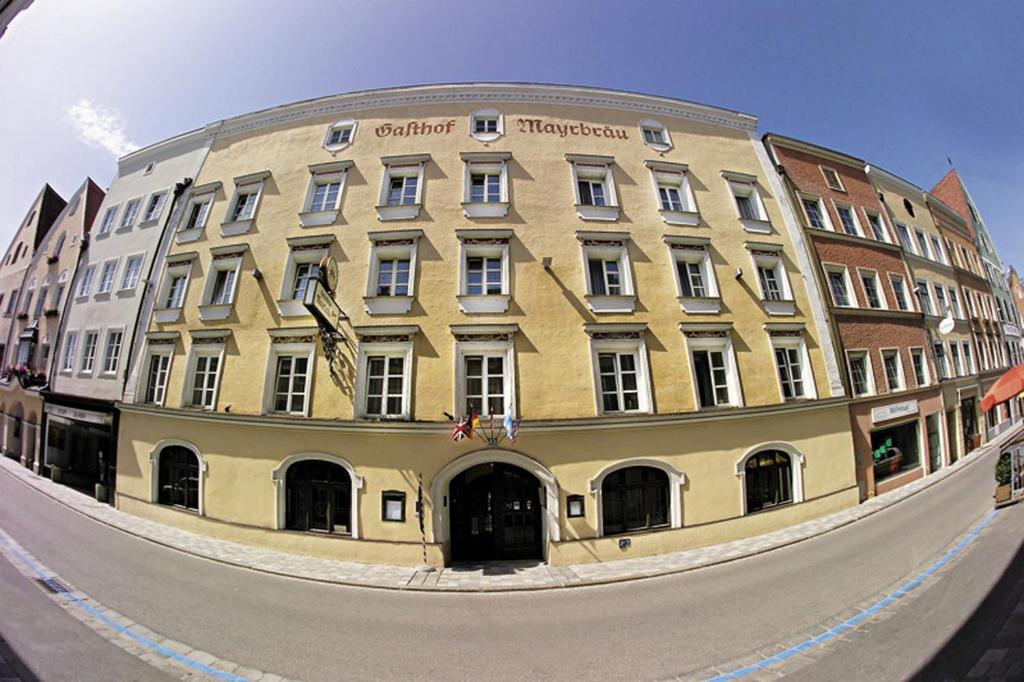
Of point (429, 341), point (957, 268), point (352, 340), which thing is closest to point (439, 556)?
point (429, 341)

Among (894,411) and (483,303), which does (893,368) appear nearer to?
(894,411)

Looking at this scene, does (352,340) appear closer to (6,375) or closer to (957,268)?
(6,375)

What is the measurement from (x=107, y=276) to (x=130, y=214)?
10.2 feet

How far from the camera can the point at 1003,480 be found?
11.9 meters

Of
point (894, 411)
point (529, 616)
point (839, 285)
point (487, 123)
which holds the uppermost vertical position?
point (487, 123)

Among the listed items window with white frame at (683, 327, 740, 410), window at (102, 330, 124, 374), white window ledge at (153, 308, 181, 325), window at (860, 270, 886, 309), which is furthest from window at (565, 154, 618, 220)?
window at (102, 330, 124, 374)

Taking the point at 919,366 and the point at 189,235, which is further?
the point at 919,366

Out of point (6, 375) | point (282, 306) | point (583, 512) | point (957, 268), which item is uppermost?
point (957, 268)

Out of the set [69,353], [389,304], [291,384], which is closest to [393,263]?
[389,304]

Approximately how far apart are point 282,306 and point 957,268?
39.4 m

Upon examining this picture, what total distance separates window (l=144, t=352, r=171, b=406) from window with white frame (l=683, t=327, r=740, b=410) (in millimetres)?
19698

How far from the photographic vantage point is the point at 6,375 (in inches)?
758

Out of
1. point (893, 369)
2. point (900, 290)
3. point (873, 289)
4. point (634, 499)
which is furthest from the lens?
point (900, 290)

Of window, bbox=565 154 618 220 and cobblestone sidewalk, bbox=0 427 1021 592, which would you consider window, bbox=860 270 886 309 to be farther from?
window, bbox=565 154 618 220
